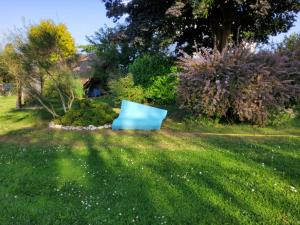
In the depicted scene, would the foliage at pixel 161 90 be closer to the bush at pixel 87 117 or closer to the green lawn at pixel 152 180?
the bush at pixel 87 117

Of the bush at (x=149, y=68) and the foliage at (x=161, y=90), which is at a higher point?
the bush at (x=149, y=68)

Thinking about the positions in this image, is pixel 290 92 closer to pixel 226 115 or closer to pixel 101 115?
pixel 226 115

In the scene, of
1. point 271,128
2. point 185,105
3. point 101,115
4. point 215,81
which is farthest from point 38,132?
point 271,128

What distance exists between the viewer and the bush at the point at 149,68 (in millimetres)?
17867

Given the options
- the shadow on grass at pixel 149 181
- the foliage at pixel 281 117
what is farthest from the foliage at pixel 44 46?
the foliage at pixel 281 117

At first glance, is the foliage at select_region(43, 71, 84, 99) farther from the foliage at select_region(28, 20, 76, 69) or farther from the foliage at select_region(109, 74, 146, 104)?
the foliage at select_region(109, 74, 146, 104)

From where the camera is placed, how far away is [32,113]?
49.7ft

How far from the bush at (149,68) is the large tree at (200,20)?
121cm

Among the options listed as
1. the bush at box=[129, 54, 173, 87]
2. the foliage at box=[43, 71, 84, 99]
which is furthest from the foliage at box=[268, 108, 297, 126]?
the bush at box=[129, 54, 173, 87]

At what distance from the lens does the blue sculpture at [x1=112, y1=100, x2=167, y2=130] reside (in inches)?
407

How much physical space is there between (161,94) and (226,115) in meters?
6.43

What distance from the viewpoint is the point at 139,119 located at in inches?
412

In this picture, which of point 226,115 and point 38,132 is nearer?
point 38,132

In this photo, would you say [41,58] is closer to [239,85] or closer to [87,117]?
[87,117]
